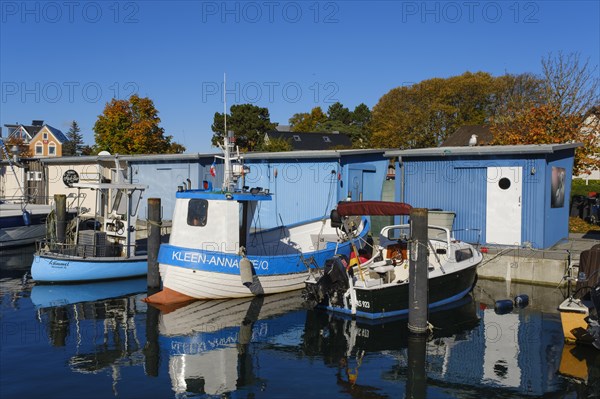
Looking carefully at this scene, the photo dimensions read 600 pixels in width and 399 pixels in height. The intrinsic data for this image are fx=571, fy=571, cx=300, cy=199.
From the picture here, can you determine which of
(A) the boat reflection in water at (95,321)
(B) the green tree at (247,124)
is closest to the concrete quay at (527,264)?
(A) the boat reflection in water at (95,321)

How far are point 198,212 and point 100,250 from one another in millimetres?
4627

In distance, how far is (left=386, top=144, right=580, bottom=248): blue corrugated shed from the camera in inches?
712

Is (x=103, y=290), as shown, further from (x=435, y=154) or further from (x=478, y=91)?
(x=478, y=91)

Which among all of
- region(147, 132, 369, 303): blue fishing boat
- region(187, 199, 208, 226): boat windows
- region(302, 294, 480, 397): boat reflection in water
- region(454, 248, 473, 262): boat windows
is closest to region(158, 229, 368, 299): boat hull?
region(147, 132, 369, 303): blue fishing boat

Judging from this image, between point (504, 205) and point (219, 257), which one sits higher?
point (504, 205)

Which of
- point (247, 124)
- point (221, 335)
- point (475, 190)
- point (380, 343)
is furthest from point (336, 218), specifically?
point (247, 124)

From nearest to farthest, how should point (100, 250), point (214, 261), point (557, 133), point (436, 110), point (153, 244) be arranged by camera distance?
point (214, 261) → point (153, 244) → point (100, 250) → point (557, 133) → point (436, 110)

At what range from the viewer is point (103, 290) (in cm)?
1684

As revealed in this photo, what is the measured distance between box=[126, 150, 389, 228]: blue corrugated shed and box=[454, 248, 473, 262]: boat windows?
6.39 metres

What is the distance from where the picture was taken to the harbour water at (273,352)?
962 centimetres

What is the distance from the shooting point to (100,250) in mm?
17938

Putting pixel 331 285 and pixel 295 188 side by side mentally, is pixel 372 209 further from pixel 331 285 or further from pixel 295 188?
pixel 295 188

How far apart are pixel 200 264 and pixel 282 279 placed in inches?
93.4

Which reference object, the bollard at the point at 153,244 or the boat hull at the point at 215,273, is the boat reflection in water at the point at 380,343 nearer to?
the boat hull at the point at 215,273
